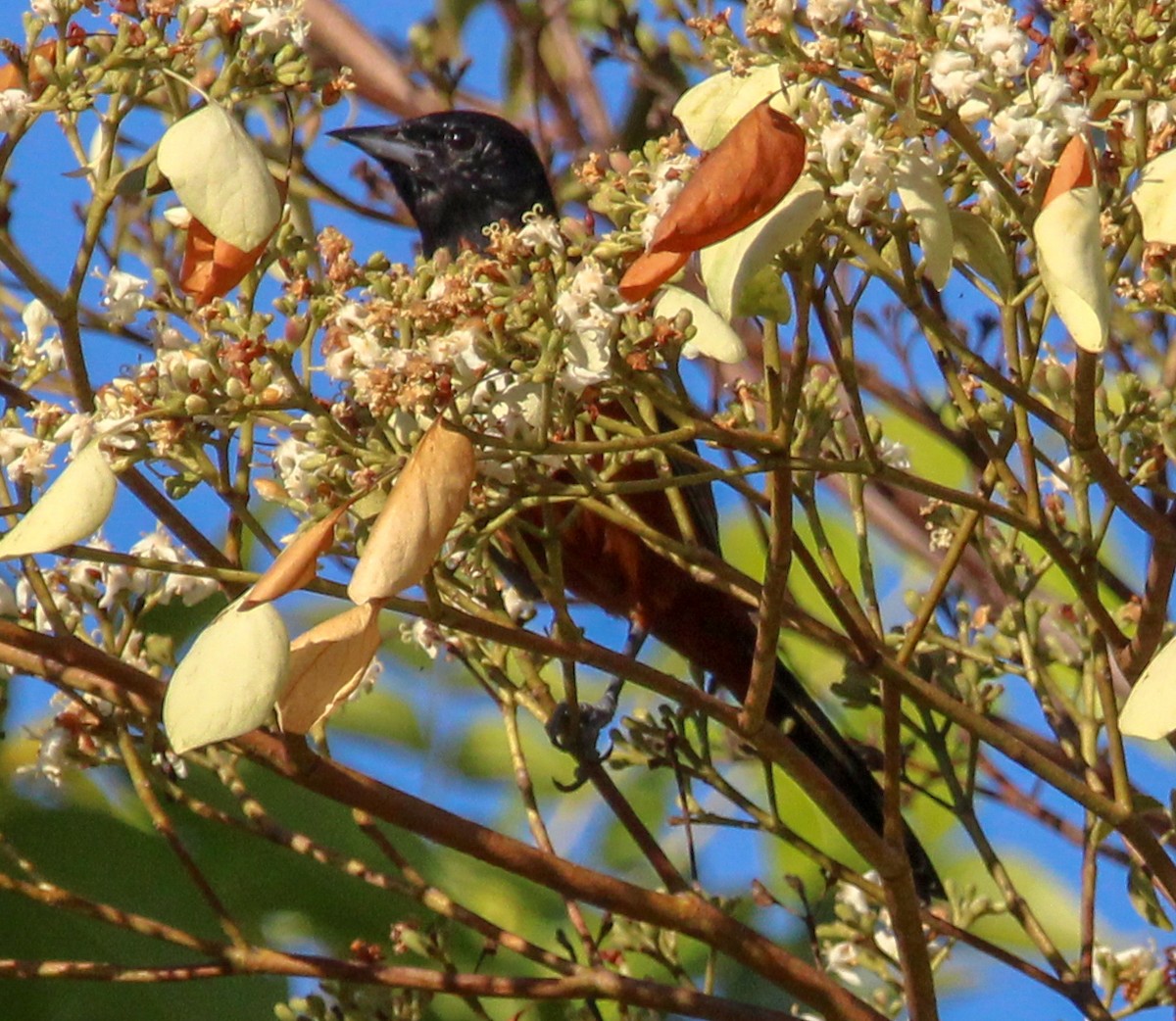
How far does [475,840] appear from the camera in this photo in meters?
1.64

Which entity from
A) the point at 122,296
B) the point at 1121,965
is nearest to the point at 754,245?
the point at 122,296

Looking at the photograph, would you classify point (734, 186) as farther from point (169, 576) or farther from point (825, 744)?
point (825, 744)

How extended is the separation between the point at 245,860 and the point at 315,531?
1.35m

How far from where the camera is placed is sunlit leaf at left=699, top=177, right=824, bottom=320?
1.25 meters

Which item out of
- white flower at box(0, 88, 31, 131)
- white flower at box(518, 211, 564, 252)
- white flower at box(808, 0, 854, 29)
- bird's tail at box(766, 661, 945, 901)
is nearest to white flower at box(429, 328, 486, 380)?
white flower at box(518, 211, 564, 252)

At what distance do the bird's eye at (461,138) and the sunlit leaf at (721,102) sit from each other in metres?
2.67

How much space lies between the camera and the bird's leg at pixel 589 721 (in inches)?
85.1

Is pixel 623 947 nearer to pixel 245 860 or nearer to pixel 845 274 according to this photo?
pixel 245 860

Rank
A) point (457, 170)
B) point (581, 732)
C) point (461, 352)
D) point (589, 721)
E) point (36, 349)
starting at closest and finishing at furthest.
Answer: point (461, 352) < point (36, 349) < point (581, 732) < point (589, 721) < point (457, 170)

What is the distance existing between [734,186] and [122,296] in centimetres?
63

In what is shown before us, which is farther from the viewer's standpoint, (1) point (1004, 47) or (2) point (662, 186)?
(2) point (662, 186)

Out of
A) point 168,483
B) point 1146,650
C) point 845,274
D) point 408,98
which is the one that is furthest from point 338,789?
point 408,98

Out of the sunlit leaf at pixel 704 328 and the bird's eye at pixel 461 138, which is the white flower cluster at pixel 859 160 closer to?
the sunlit leaf at pixel 704 328

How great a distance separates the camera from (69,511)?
4.19ft
